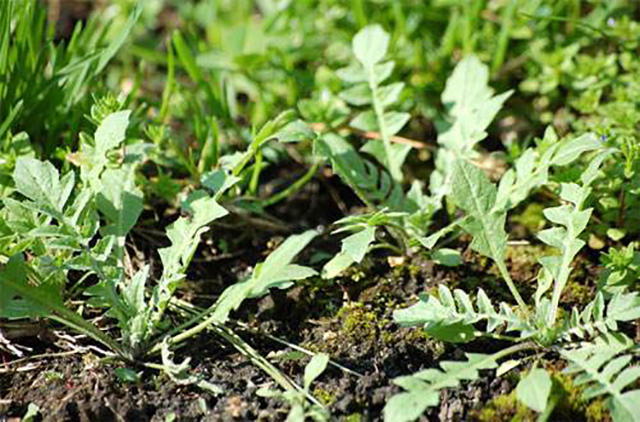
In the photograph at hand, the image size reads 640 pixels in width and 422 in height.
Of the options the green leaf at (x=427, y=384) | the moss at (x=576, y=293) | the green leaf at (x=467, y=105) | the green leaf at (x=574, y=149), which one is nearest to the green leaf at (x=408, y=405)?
the green leaf at (x=427, y=384)

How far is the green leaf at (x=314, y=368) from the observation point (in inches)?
72.9

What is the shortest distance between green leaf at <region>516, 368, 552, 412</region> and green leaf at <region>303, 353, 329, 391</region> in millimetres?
437

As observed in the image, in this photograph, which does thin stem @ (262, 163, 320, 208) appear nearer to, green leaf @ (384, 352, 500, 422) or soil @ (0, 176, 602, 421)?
soil @ (0, 176, 602, 421)

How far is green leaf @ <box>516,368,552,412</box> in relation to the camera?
174 cm

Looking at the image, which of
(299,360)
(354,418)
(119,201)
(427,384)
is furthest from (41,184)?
(427,384)

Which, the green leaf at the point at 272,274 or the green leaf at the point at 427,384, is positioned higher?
the green leaf at the point at 272,274

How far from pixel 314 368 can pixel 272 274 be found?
239 mm

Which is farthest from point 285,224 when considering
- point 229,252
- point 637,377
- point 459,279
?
point 637,377

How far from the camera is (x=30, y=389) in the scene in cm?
196

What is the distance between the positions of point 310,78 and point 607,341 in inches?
60.3

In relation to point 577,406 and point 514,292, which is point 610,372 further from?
point 514,292

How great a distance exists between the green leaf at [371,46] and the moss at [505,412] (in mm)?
1220

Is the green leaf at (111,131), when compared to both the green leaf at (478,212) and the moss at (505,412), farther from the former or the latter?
the moss at (505,412)

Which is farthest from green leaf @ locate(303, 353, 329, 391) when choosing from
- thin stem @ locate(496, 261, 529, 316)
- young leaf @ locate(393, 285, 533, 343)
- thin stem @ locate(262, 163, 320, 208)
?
thin stem @ locate(262, 163, 320, 208)
